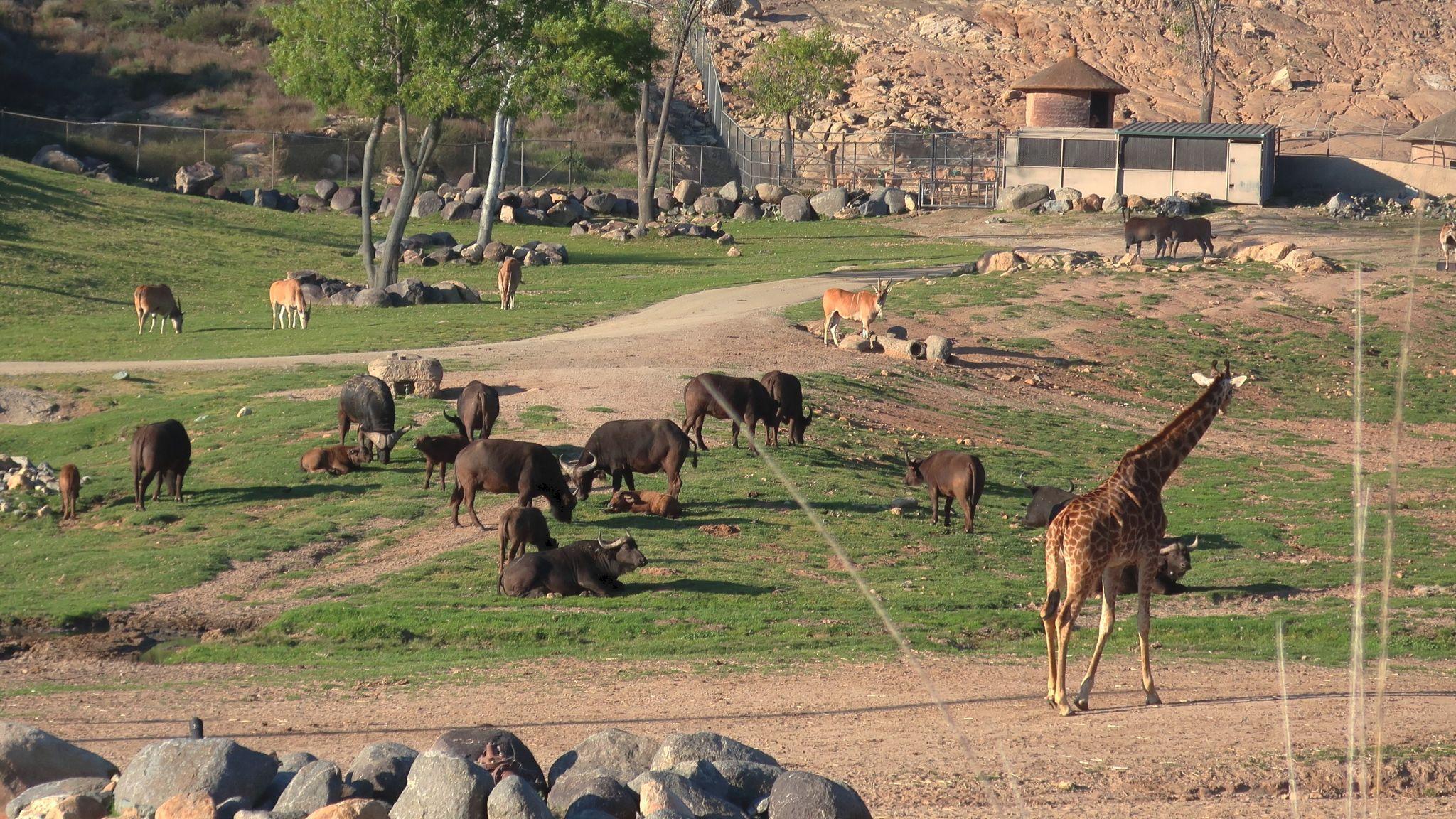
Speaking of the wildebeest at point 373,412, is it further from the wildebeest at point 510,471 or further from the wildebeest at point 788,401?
the wildebeest at point 788,401

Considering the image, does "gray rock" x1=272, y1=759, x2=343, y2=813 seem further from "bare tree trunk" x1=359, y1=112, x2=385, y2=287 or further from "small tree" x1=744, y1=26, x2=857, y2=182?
"small tree" x1=744, y1=26, x2=857, y2=182

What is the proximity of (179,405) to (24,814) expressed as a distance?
61.5ft

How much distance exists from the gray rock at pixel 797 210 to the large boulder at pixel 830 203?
0.62 meters

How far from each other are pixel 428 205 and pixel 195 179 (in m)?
9.10

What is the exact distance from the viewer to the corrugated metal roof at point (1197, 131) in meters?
60.3

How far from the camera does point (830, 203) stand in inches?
2571

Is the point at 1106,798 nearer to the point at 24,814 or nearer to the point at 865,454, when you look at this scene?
the point at 24,814

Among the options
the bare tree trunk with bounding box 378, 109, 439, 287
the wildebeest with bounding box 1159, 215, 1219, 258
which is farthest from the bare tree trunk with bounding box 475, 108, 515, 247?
the wildebeest with bounding box 1159, 215, 1219, 258

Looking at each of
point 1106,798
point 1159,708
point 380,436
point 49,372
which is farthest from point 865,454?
point 49,372

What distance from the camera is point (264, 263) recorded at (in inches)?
1873

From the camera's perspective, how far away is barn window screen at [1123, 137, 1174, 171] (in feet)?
201

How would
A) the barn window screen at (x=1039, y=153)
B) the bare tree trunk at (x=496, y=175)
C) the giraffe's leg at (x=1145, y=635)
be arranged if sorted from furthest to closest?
the barn window screen at (x=1039, y=153) < the bare tree trunk at (x=496, y=175) < the giraffe's leg at (x=1145, y=635)

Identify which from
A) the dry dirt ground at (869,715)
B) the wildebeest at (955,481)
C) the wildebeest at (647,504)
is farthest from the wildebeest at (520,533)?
the wildebeest at (955,481)

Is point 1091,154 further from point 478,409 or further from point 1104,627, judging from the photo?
point 1104,627
